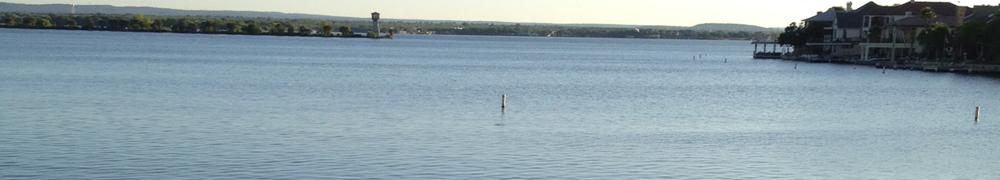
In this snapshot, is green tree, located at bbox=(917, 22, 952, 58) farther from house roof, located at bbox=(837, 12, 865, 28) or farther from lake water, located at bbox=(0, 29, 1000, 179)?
lake water, located at bbox=(0, 29, 1000, 179)

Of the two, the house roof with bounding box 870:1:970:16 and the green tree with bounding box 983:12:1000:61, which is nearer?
the green tree with bounding box 983:12:1000:61

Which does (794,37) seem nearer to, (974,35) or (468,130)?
(974,35)

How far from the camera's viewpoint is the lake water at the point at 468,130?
1177 inches

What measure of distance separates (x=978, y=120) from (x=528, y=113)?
55.2 feet

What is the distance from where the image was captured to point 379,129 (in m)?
39.2

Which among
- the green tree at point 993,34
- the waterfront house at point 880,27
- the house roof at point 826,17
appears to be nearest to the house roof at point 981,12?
the waterfront house at point 880,27

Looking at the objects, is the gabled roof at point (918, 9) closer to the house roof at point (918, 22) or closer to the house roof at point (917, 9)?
the house roof at point (917, 9)

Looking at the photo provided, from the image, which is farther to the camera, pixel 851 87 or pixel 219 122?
pixel 851 87

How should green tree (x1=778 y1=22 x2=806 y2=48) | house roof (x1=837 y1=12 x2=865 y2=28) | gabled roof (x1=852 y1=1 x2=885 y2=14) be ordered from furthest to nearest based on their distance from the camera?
green tree (x1=778 y1=22 x2=806 y2=48), house roof (x1=837 y1=12 x2=865 y2=28), gabled roof (x1=852 y1=1 x2=885 y2=14)

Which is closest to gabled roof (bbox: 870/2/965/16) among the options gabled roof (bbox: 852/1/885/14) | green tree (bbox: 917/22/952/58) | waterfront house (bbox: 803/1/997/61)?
waterfront house (bbox: 803/1/997/61)

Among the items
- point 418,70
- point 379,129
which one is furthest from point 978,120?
point 418,70

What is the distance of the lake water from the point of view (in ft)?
98.1

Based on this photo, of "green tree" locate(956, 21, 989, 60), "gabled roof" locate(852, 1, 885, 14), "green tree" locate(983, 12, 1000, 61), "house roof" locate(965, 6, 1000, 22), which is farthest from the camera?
"gabled roof" locate(852, 1, 885, 14)

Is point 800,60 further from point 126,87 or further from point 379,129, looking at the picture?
point 379,129
